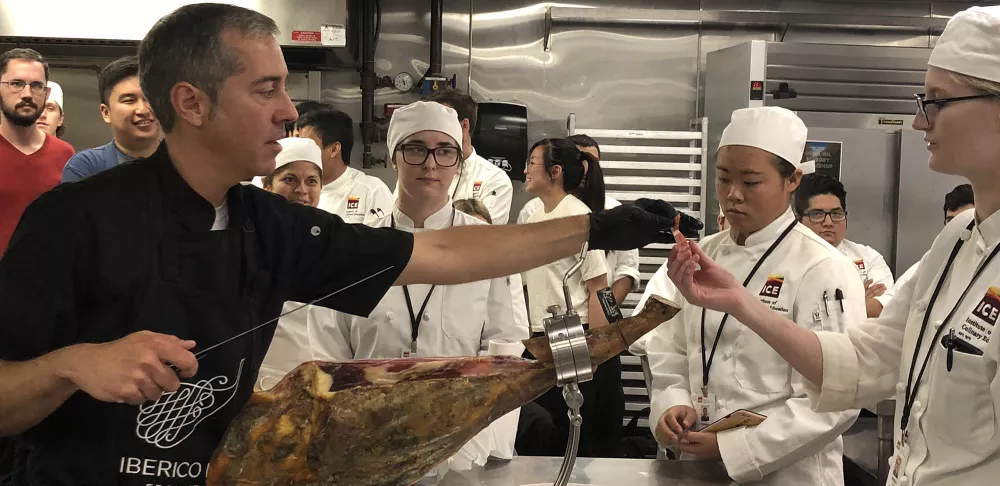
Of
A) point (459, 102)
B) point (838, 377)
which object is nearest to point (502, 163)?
point (459, 102)

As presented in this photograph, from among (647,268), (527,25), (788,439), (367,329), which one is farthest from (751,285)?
(527,25)

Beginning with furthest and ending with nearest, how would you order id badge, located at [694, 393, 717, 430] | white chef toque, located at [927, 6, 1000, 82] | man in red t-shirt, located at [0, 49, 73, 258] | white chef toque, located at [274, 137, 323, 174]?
man in red t-shirt, located at [0, 49, 73, 258], white chef toque, located at [274, 137, 323, 174], id badge, located at [694, 393, 717, 430], white chef toque, located at [927, 6, 1000, 82]

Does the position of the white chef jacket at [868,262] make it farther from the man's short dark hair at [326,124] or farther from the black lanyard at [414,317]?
the black lanyard at [414,317]

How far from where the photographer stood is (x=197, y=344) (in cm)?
139

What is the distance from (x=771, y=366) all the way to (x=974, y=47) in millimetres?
1006

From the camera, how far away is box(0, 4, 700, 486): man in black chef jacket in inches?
50.3

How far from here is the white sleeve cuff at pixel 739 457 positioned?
2055 mm

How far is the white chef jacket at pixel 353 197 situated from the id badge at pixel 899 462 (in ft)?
9.47

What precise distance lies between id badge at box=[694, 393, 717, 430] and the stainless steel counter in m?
0.19

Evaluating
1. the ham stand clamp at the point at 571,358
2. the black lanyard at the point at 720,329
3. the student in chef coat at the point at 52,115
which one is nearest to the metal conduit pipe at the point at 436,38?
the student in chef coat at the point at 52,115

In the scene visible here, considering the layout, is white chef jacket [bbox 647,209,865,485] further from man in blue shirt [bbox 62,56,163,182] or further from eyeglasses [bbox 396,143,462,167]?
man in blue shirt [bbox 62,56,163,182]

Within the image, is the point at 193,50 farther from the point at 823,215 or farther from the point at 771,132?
the point at 823,215

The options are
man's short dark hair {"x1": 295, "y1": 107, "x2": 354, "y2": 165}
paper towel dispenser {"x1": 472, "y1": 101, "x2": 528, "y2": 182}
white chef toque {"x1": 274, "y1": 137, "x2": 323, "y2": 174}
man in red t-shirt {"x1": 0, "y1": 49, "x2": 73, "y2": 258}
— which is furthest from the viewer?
paper towel dispenser {"x1": 472, "y1": 101, "x2": 528, "y2": 182}

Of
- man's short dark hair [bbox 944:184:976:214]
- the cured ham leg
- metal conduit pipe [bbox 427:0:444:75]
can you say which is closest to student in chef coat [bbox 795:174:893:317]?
man's short dark hair [bbox 944:184:976:214]
